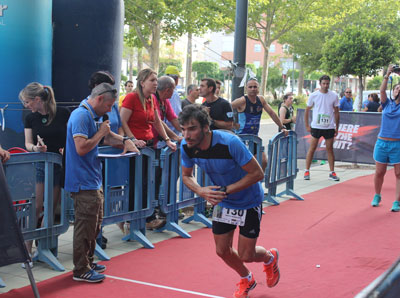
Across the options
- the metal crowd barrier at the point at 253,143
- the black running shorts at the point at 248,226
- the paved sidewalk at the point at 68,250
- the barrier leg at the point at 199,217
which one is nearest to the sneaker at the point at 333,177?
the paved sidewalk at the point at 68,250

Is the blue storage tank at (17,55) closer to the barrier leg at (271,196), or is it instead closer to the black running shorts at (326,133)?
the barrier leg at (271,196)

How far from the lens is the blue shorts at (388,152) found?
27.9ft

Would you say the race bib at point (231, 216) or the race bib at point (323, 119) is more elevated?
the race bib at point (323, 119)

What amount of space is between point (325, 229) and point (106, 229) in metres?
2.93

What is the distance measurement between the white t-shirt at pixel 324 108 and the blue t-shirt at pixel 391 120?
289 centimetres

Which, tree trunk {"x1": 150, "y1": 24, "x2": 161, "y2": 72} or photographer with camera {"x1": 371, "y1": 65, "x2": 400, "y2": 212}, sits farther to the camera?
tree trunk {"x1": 150, "y1": 24, "x2": 161, "y2": 72}

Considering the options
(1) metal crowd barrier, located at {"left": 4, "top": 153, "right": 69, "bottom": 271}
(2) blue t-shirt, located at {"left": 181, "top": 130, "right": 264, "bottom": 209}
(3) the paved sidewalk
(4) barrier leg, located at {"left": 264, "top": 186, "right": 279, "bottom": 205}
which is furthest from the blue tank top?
(2) blue t-shirt, located at {"left": 181, "top": 130, "right": 264, "bottom": 209}

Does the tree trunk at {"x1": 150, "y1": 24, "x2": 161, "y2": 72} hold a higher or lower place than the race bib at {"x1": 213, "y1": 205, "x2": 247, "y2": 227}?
higher

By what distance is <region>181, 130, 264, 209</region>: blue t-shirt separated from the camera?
13.9 feet

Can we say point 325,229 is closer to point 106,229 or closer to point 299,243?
point 299,243

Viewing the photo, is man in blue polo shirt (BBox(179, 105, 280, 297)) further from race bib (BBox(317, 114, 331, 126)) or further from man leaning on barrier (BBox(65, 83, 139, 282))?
race bib (BBox(317, 114, 331, 126))

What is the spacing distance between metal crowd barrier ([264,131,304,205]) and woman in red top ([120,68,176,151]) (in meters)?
2.80

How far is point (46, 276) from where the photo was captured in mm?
5219

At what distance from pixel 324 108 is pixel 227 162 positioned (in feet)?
25.1
